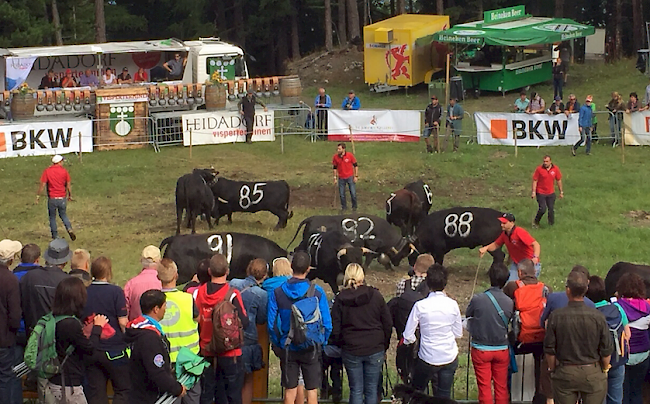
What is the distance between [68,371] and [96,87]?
22279 mm

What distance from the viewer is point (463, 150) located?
25797 millimetres

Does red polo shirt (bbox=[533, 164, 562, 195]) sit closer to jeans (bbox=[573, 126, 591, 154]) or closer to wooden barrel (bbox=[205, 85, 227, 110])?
jeans (bbox=[573, 126, 591, 154])

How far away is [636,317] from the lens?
8672 mm

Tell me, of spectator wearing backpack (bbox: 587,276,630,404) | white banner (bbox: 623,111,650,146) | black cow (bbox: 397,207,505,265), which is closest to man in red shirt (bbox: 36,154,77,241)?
black cow (bbox: 397,207,505,265)

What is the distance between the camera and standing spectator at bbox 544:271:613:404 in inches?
316

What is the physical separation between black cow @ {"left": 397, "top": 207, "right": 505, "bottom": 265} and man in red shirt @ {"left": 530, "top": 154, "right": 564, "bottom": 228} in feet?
7.97

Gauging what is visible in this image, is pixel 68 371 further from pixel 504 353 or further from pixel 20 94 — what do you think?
pixel 20 94

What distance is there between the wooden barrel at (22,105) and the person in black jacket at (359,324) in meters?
21.1

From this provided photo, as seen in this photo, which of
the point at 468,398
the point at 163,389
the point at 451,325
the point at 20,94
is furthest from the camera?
the point at 20,94

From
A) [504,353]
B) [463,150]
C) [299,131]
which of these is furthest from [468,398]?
[299,131]

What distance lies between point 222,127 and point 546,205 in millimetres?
12119

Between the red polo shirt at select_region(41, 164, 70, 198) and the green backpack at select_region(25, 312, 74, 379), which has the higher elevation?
the red polo shirt at select_region(41, 164, 70, 198)

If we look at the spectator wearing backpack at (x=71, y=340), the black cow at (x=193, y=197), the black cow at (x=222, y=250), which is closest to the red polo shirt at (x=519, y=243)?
the black cow at (x=222, y=250)

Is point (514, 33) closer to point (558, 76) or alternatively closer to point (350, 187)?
point (558, 76)
